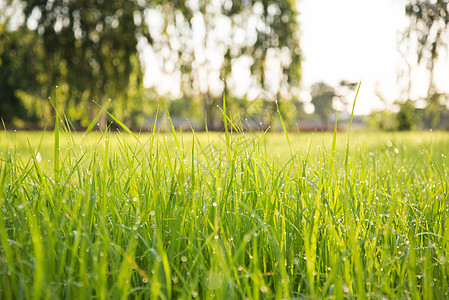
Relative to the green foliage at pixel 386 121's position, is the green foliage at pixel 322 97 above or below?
above

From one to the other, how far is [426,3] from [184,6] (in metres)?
6.76

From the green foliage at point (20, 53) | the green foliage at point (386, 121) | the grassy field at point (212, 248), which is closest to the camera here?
the grassy field at point (212, 248)

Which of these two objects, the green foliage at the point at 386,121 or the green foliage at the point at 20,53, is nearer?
the green foliage at the point at 386,121

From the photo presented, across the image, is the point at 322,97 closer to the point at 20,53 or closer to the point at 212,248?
the point at 20,53

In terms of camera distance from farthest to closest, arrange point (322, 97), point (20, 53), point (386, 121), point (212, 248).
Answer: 1. point (322, 97)
2. point (20, 53)
3. point (386, 121)
4. point (212, 248)

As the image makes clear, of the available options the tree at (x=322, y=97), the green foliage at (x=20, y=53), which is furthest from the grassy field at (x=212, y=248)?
the tree at (x=322, y=97)

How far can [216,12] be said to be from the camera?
12891mm

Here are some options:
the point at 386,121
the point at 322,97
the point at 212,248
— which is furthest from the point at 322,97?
the point at 212,248

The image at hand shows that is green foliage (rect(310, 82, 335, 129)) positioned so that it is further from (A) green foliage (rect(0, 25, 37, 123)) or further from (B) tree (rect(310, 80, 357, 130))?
(A) green foliage (rect(0, 25, 37, 123))

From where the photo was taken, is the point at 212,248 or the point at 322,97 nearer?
the point at 212,248

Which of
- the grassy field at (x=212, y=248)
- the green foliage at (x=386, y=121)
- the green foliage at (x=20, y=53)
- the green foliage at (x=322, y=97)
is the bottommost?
the grassy field at (x=212, y=248)

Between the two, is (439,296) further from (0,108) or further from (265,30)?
(0,108)

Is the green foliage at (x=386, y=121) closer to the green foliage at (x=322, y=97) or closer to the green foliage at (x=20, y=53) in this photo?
the green foliage at (x=20, y=53)

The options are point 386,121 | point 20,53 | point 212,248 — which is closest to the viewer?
point 212,248
